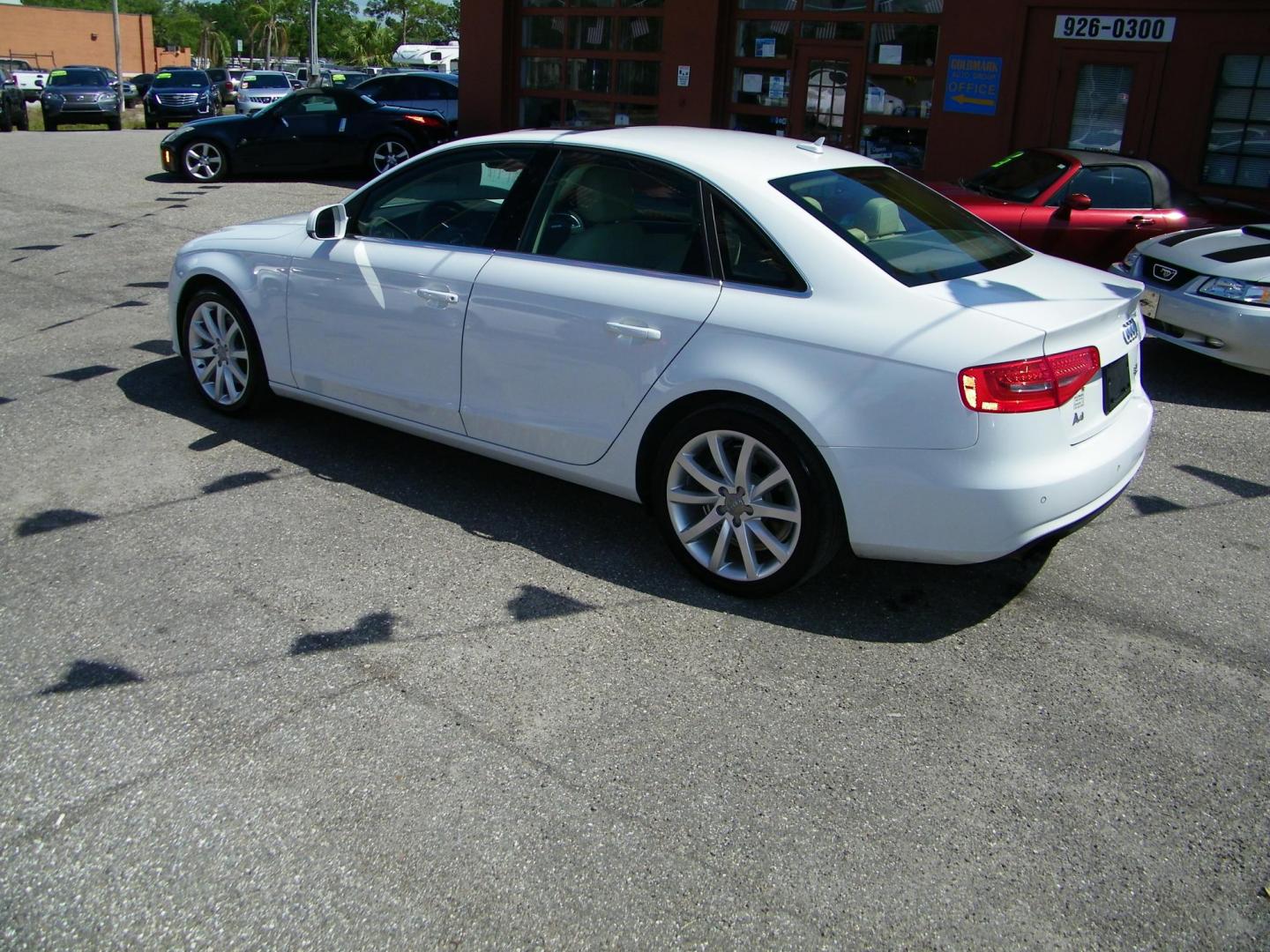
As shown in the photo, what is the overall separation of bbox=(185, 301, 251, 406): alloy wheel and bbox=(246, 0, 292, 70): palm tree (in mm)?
108903

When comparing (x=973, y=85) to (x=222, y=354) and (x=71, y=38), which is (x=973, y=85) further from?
(x=71, y=38)

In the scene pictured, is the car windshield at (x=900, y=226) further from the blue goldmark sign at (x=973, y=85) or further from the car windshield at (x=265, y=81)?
the car windshield at (x=265, y=81)

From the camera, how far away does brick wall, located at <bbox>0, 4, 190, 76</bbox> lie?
236 ft

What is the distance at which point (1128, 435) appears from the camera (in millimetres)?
4199

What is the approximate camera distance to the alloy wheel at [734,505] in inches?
162

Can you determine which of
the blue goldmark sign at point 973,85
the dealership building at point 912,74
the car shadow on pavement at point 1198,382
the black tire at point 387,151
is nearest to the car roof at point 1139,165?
the car shadow on pavement at point 1198,382

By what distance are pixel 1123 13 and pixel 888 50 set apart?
2687mm

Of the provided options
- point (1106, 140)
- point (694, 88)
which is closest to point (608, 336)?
point (1106, 140)

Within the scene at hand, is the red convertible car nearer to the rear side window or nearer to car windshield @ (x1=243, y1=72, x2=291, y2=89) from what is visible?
the rear side window

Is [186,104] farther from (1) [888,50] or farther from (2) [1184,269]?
(2) [1184,269]

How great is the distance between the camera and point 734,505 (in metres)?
4.24

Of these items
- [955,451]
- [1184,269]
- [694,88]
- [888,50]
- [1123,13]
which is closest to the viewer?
[955,451]

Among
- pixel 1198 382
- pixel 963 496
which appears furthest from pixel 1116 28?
pixel 963 496

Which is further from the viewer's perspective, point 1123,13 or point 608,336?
point 1123,13
